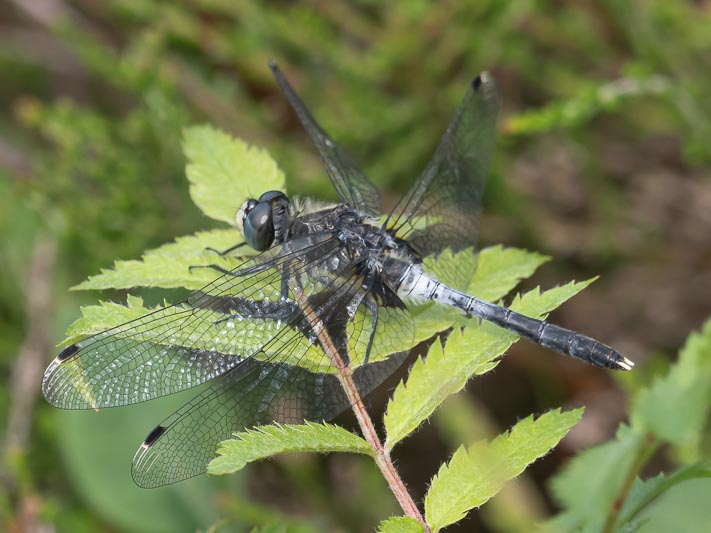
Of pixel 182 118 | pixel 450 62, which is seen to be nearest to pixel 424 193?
pixel 182 118

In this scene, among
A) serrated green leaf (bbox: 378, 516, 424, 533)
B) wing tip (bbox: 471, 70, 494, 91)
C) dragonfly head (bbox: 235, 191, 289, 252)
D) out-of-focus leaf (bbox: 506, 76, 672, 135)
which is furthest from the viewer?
out-of-focus leaf (bbox: 506, 76, 672, 135)

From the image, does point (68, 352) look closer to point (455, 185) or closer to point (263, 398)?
point (263, 398)

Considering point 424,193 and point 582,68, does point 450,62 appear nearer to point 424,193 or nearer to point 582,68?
point 582,68

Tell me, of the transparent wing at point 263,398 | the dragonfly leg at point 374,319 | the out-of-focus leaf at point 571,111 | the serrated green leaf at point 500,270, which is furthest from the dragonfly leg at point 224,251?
the out-of-focus leaf at point 571,111

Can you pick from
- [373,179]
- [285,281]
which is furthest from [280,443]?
[373,179]

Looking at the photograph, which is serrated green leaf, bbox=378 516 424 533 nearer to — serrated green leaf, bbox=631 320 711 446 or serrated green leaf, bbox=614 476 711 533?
serrated green leaf, bbox=631 320 711 446

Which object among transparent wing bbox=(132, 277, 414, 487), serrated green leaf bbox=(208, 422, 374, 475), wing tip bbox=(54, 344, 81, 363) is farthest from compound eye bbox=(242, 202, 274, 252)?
serrated green leaf bbox=(208, 422, 374, 475)
